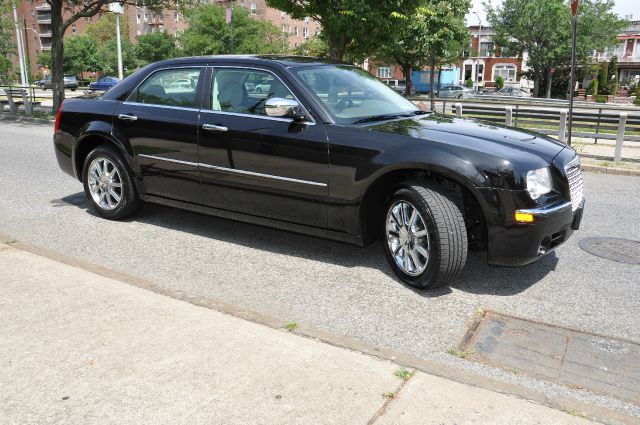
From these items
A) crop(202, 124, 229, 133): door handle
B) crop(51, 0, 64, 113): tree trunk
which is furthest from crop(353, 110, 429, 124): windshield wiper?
crop(51, 0, 64, 113): tree trunk

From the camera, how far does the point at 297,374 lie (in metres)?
3.16

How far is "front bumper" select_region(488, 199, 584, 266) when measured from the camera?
409cm

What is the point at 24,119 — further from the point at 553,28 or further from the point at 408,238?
the point at 553,28

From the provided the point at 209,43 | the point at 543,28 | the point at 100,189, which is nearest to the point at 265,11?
the point at 209,43

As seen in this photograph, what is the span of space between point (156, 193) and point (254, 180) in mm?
1330

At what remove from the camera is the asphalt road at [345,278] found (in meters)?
3.91

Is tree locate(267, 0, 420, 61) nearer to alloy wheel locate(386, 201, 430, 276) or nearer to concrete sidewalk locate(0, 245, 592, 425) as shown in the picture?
alloy wheel locate(386, 201, 430, 276)

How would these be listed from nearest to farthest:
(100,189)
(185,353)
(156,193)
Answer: (185,353)
(156,193)
(100,189)

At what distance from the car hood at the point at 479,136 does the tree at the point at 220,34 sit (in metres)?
58.5

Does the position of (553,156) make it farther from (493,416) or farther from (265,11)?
(265,11)

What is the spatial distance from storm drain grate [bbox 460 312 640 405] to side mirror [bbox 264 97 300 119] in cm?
210

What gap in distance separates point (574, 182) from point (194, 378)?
10.3 ft

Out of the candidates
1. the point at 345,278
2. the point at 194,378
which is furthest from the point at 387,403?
the point at 345,278

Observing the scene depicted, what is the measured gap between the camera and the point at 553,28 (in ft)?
204
